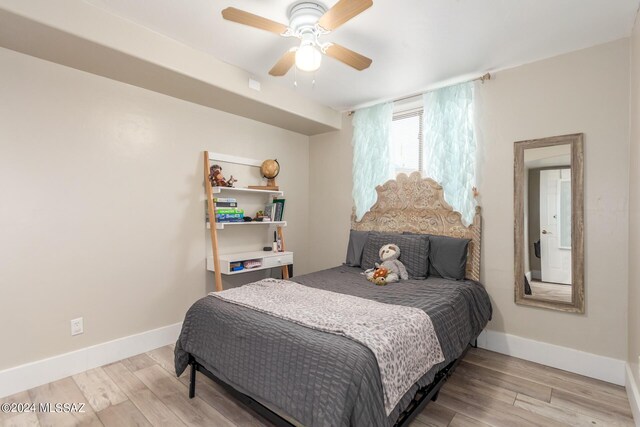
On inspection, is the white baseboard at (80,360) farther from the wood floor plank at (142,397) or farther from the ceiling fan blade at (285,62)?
the ceiling fan blade at (285,62)

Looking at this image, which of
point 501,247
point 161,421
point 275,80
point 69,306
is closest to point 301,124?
point 275,80

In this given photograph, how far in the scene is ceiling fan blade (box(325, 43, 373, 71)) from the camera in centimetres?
214

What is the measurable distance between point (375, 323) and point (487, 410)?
103 centimetres

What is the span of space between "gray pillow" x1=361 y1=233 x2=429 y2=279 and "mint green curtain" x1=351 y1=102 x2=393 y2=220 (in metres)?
0.55

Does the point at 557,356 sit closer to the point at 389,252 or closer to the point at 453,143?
the point at 389,252

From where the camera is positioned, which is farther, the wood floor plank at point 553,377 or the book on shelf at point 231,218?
the book on shelf at point 231,218

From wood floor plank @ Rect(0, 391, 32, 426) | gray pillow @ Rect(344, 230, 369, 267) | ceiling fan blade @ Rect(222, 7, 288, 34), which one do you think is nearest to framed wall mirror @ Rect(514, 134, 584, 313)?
gray pillow @ Rect(344, 230, 369, 267)

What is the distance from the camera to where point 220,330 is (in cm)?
193

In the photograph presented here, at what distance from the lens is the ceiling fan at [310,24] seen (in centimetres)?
173

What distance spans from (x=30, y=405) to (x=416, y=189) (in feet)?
11.4

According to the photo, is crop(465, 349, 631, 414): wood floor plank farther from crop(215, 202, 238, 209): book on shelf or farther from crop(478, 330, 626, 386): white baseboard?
crop(215, 202, 238, 209): book on shelf

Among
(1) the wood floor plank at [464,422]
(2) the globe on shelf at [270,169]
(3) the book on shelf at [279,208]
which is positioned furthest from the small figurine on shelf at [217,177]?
(1) the wood floor plank at [464,422]

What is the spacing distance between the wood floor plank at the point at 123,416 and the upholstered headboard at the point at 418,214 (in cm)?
265

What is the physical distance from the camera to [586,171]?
250 cm
